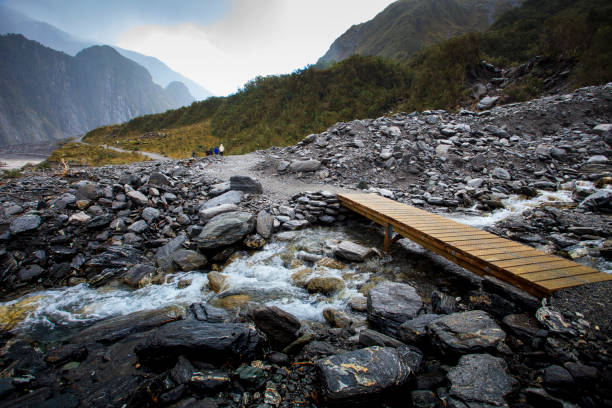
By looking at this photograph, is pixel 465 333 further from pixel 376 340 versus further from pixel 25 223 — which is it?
pixel 25 223

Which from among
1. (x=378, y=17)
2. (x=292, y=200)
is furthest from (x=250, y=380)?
(x=378, y=17)

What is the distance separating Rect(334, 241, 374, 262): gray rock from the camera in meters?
5.76

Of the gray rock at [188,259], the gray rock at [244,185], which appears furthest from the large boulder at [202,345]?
the gray rock at [244,185]

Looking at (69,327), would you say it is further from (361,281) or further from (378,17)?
(378,17)

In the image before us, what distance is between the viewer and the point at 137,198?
7.69m

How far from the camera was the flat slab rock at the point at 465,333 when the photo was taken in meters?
2.70

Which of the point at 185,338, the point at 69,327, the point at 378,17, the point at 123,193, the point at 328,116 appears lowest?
the point at 69,327

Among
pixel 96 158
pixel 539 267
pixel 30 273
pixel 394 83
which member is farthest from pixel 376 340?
pixel 96 158

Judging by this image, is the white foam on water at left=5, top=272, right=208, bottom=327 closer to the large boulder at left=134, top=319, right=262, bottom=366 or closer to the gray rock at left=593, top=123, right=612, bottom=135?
the large boulder at left=134, top=319, right=262, bottom=366

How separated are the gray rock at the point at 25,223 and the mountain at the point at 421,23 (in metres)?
61.0

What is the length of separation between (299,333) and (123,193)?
25.2 feet

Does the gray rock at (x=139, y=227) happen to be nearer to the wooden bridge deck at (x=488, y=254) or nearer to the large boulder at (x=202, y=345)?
the large boulder at (x=202, y=345)

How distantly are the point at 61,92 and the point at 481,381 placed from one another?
188m

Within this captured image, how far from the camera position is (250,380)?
8.90 ft
